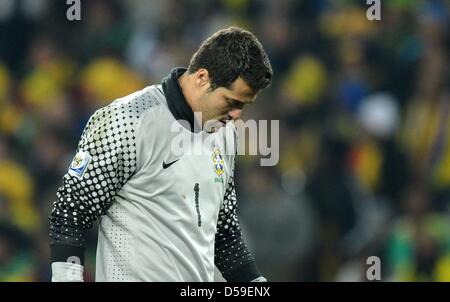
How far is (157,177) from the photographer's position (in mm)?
4289

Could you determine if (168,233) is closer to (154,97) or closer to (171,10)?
(154,97)

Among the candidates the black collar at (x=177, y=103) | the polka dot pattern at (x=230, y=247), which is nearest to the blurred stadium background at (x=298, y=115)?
the polka dot pattern at (x=230, y=247)

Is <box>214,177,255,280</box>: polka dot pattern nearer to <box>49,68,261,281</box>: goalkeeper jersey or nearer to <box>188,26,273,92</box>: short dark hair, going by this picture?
<box>49,68,261,281</box>: goalkeeper jersey

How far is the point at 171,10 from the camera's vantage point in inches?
423

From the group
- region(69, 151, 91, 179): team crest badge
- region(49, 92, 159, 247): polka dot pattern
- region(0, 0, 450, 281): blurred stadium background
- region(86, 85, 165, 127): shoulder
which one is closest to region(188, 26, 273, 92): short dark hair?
region(86, 85, 165, 127): shoulder

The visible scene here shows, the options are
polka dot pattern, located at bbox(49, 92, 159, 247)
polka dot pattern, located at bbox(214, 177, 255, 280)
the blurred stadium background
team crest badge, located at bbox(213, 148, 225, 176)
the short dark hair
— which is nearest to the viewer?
polka dot pattern, located at bbox(49, 92, 159, 247)

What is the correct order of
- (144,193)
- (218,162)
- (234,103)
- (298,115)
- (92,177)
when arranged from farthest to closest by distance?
(298,115) < (218,162) < (234,103) < (144,193) < (92,177)

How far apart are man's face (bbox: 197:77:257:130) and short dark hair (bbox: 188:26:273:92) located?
20 mm

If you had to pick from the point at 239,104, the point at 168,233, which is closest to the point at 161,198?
the point at 168,233

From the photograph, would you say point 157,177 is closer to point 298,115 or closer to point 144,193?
point 144,193

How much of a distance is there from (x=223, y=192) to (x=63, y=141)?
4.52m

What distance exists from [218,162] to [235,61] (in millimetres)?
455

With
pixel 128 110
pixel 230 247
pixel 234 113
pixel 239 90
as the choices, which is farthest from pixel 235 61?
pixel 230 247

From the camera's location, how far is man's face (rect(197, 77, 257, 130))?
171 inches
